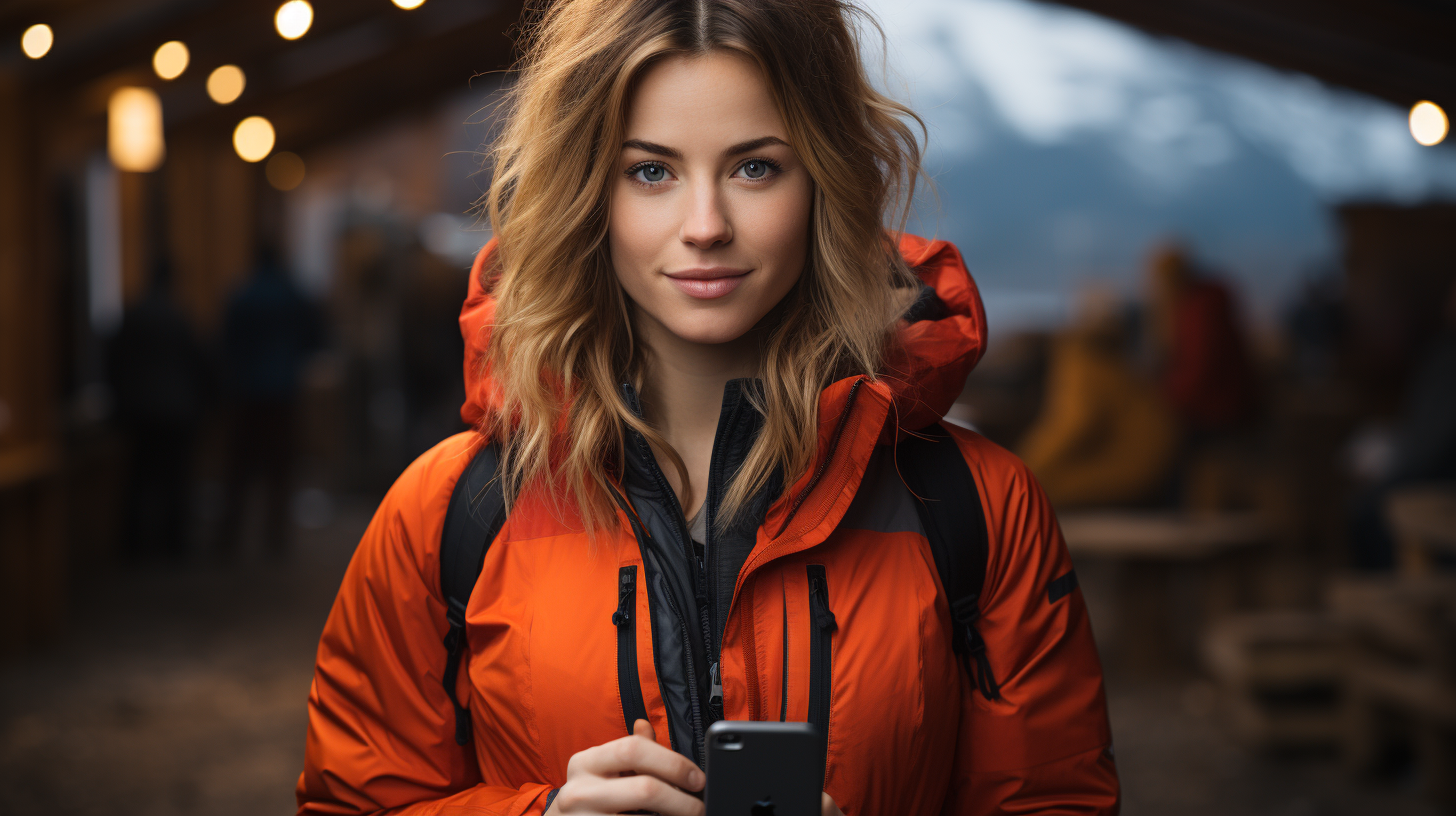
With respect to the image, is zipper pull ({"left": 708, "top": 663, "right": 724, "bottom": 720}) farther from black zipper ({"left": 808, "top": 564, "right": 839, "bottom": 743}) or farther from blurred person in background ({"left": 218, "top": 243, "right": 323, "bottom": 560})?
blurred person in background ({"left": 218, "top": 243, "right": 323, "bottom": 560})

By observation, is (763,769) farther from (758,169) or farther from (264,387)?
(264,387)

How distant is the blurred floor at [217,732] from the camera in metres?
4.02

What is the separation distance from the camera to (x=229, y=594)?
6918 millimetres

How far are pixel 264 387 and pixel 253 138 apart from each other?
3.83 m

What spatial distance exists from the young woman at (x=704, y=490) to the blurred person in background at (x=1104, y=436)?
473cm

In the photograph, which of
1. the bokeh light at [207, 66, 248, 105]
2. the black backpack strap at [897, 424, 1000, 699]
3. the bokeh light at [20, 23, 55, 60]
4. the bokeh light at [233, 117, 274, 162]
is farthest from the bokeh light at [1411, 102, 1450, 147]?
the bokeh light at [233, 117, 274, 162]

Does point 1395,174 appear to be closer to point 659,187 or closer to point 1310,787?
point 1310,787

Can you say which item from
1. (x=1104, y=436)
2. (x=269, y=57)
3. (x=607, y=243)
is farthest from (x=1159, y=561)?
(x=269, y=57)

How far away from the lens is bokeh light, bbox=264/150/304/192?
38.5 feet

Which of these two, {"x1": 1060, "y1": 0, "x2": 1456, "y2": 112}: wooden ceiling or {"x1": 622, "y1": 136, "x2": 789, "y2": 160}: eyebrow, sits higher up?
{"x1": 1060, "y1": 0, "x2": 1456, "y2": 112}: wooden ceiling

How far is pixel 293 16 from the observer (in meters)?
5.79

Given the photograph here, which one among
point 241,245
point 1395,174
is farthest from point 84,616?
point 1395,174

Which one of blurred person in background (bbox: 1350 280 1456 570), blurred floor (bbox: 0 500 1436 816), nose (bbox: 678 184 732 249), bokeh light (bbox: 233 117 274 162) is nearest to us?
nose (bbox: 678 184 732 249)

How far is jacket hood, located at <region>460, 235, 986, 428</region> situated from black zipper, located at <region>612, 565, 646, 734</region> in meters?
0.29
